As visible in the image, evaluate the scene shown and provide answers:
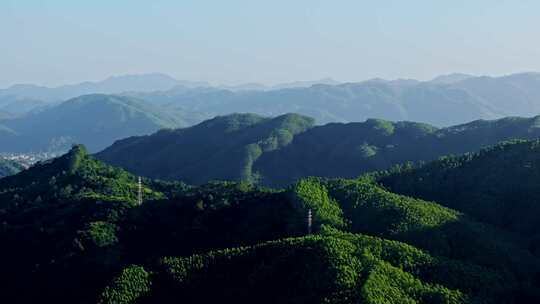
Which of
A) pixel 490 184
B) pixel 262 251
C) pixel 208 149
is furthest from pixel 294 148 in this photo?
pixel 262 251

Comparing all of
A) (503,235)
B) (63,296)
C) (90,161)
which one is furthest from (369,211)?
(90,161)

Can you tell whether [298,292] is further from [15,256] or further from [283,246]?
[15,256]

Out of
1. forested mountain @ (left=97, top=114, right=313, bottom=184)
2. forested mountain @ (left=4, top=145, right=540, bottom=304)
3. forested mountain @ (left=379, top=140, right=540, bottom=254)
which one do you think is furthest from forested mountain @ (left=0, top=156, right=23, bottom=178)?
forested mountain @ (left=379, top=140, right=540, bottom=254)

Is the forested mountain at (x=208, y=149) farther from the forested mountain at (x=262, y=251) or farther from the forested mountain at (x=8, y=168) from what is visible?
the forested mountain at (x=262, y=251)

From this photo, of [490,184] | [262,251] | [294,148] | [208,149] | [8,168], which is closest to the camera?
[262,251]

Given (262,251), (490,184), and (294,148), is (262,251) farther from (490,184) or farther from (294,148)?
(294,148)

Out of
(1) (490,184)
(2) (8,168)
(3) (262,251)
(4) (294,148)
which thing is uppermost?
(3) (262,251)
